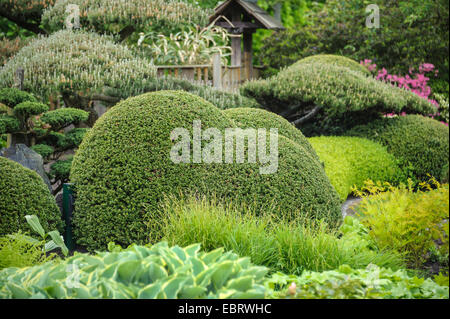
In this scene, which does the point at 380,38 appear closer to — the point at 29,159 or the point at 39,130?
the point at 39,130

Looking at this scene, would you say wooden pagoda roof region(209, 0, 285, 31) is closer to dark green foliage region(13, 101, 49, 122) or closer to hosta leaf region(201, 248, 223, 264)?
dark green foliage region(13, 101, 49, 122)

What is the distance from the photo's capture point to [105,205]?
15.5ft

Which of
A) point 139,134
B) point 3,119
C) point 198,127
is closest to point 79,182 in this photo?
point 139,134

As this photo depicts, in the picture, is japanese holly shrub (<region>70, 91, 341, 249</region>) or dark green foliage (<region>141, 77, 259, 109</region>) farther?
dark green foliage (<region>141, 77, 259, 109</region>)

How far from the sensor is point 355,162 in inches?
315

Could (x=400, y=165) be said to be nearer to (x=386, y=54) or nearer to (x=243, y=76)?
(x=386, y=54)

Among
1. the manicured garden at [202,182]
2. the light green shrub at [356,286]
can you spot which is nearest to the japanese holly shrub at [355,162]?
the manicured garden at [202,182]

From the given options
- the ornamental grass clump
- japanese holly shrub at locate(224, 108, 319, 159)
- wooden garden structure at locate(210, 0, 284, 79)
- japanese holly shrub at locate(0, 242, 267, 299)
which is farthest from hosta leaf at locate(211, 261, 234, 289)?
wooden garden structure at locate(210, 0, 284, 79)

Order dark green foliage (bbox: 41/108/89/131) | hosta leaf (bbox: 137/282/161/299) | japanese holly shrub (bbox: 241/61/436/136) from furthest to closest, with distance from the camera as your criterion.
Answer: japanese holly shrub (bbox: 241/61/436/136) < dark green foliage (bbox: 41/108/89/131) < hosta leaf (bbox: 137/282/161/299)

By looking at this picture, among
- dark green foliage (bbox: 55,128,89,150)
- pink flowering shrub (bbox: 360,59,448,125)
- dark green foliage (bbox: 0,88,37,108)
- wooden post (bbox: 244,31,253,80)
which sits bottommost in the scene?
dark green foliage (bbox: 55,128,89,150)

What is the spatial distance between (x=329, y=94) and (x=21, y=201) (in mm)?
5333

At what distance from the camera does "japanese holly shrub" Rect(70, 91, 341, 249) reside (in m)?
4.66

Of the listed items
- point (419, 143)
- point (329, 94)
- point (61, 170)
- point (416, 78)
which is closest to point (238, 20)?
point (416, 78)

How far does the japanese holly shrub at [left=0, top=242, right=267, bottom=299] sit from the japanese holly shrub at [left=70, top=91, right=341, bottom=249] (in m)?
1.83
